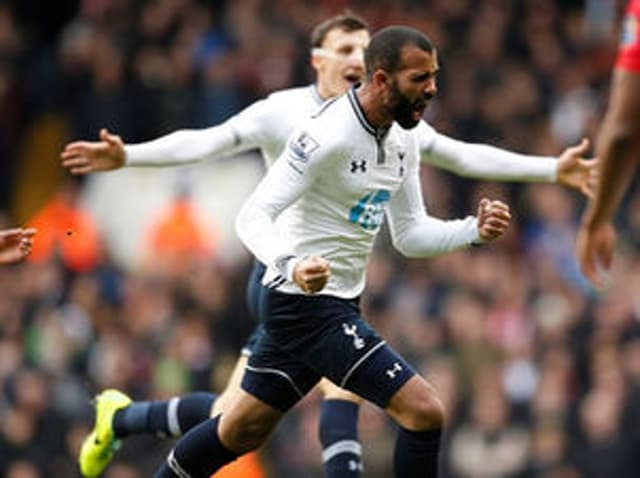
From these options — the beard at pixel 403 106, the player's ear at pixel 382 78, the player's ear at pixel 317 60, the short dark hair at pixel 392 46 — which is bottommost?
the beard at pixel 403 106

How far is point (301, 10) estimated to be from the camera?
60.1ft

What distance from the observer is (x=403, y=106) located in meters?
8.06

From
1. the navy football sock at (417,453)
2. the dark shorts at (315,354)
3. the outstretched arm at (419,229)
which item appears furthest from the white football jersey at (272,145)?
the navy football sock at (417,453)

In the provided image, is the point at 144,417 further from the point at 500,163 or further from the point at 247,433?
the point at 500,163

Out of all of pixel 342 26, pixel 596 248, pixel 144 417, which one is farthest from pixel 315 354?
pixel 596 248

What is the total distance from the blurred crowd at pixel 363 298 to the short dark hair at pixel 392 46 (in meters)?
6.03

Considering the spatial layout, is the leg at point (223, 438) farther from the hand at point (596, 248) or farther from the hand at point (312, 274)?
the hand at point (596, 248)

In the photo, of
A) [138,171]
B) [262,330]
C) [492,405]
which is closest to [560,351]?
[492,405]

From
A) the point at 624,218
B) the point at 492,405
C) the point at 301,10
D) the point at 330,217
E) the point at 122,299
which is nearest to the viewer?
the point at 330,217

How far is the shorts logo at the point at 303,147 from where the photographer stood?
8.02 m

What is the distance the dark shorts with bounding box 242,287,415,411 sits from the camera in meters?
8.12

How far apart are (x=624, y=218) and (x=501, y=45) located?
8.99 ft

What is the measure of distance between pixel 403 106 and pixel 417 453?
141 centimetres

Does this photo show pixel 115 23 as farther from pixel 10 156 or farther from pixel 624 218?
pixel 624 218
